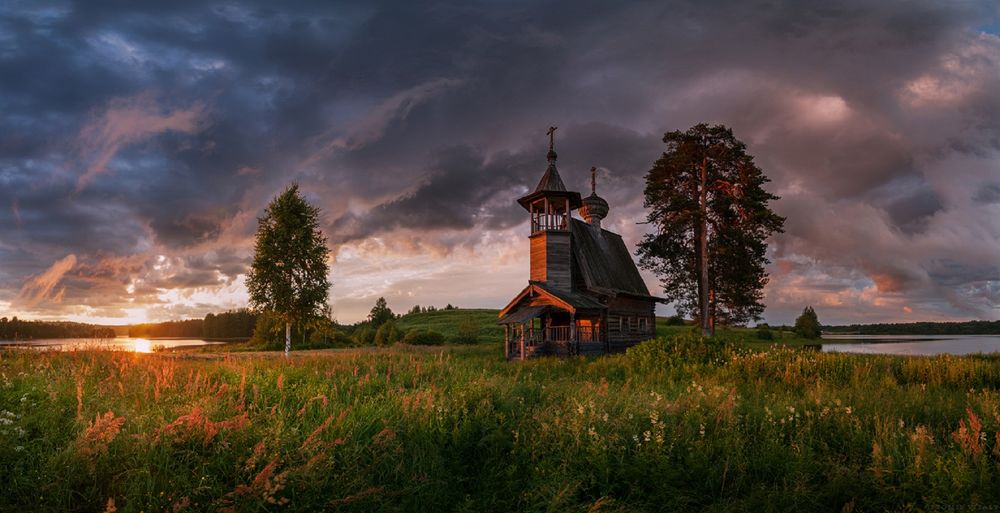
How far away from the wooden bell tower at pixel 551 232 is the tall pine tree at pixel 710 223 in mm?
7012

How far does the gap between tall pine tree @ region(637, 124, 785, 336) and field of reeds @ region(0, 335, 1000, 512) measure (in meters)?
25.7

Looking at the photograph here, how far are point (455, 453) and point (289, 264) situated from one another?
89.2ft

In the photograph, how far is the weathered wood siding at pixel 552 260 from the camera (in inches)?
1211

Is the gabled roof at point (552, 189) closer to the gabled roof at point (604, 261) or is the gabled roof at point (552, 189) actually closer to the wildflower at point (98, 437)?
the gabled roof at point (604, 261)

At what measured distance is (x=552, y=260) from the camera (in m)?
30.9

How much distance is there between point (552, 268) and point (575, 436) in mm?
24738

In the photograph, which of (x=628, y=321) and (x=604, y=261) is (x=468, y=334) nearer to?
(x=604, y=261)

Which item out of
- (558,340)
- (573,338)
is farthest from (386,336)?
(573,338)

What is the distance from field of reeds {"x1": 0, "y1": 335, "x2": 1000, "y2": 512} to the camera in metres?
4.91

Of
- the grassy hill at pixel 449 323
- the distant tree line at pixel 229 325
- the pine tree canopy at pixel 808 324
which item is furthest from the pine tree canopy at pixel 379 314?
the pine tree canopy at pixel 808 324

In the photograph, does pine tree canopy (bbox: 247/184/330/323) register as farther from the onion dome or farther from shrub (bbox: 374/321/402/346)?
the onion dome

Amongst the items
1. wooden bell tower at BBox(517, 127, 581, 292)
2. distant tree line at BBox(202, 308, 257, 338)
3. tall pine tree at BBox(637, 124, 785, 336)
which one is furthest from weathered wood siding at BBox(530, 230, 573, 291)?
distant tree line at BBox(202, 308, 257, 338)

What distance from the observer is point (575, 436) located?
624 centimetres

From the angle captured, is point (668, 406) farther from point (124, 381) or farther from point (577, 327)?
point (577, 327)
